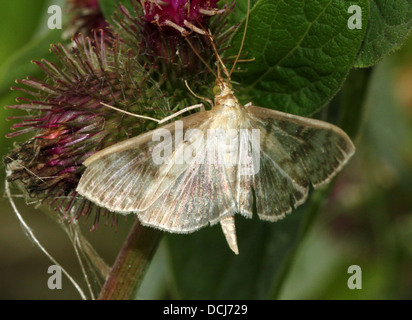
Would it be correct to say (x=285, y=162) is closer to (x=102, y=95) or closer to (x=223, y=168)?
(x=223, y=168)

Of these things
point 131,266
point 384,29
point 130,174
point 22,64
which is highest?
point 22,64

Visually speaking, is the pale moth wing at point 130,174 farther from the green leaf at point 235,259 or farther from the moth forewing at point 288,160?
the green leaf at point 235,259

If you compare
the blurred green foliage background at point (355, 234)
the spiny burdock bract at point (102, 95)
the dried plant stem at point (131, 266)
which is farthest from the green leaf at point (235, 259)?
the spiny burdock bract at point (102, 95)

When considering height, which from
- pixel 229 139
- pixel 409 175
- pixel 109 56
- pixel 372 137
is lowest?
→ pixel 409 175

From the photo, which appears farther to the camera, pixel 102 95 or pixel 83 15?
pixel 83 15

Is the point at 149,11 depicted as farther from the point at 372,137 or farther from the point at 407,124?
the point at 407,124

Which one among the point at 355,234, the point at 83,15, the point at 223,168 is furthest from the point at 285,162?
the point at 355,234
